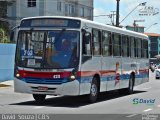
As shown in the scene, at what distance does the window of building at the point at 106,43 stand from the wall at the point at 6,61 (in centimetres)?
1186

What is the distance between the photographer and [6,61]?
1255 inches

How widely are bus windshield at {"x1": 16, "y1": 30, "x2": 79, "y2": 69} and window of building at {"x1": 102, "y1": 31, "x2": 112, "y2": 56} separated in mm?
2668

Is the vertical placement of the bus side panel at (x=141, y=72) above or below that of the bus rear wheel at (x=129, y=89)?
above

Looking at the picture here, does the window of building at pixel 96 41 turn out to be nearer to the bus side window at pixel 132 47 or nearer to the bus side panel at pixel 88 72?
the bus side panel at pixel 88 72

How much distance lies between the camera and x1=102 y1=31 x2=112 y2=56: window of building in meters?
20.0

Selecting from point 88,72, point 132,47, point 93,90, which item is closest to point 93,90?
point 93,90

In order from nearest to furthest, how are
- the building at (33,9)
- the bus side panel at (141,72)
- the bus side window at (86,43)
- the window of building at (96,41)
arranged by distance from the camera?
the bus side window at (86,43) → the window of building at (96,41) → the bus side panel at (141,72) → the building at (33,9)

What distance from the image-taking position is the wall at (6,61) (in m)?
31.4

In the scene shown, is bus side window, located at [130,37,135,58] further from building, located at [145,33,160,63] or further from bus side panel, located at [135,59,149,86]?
building, located at [145,33,160,63]

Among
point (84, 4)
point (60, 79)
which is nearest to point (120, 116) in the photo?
point (60, 79)

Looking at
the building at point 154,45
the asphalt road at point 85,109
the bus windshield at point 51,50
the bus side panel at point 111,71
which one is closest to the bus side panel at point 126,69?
the bus side panel at point 111,71

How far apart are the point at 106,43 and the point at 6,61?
506 inches

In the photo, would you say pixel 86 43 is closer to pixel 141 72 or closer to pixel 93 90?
pixel 93 90

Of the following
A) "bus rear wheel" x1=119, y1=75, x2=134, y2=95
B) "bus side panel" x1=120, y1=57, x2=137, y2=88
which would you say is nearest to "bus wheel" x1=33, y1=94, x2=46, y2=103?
"bus side panel" x1=120, y1=57, x2=137, y2=88
